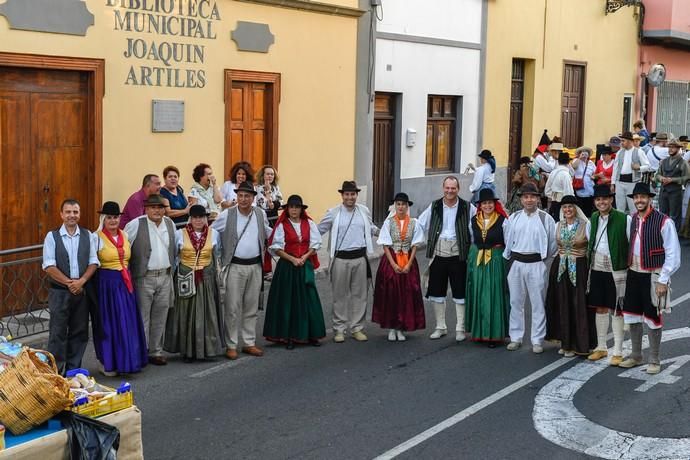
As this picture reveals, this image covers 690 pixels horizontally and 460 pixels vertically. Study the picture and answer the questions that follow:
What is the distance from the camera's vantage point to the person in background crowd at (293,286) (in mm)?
11422

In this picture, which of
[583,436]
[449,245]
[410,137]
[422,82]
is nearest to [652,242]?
[449,245]

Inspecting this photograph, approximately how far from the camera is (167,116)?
14852 millimetres

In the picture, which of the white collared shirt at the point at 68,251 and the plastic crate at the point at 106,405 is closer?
the plastic crate at the point at 106,405

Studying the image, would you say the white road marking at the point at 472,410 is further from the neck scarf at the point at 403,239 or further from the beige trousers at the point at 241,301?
the beige trousers at the point at 241,301

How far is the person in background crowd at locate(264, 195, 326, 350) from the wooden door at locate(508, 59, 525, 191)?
567 inches

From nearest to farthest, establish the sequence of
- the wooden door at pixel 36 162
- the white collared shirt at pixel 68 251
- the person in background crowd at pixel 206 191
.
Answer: the white collared shirt at pixel 68 251, the wooden door at pixel 36 162, the person in background crowd at pixel 206 191

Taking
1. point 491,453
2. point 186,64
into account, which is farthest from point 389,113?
point 491,453

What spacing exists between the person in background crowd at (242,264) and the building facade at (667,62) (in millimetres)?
21430

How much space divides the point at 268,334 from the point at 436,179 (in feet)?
36.2

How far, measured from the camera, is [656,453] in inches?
318

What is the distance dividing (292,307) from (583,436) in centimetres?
399

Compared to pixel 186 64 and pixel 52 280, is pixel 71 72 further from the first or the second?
pixel 52 280

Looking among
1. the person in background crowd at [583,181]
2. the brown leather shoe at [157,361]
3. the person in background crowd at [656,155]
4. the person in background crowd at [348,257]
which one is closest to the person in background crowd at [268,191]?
the person in background crowd at [348,257]

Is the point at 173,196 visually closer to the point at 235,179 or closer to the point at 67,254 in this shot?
the point at 235,179
